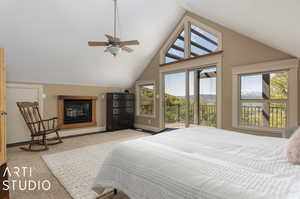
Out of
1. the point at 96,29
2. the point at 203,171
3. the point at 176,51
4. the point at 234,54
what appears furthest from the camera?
the point at 176,51

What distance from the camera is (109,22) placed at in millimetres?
3637

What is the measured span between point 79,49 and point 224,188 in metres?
4.18

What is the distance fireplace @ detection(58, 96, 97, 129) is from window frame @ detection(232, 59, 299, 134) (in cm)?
418

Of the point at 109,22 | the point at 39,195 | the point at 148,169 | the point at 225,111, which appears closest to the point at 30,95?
the point at 109,22

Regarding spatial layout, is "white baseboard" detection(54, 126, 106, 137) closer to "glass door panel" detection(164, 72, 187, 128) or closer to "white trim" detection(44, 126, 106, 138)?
"white trim" detection(44, 126, 106, 138)

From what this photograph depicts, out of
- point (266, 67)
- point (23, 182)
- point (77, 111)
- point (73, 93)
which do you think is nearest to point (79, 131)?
point (77, 111)

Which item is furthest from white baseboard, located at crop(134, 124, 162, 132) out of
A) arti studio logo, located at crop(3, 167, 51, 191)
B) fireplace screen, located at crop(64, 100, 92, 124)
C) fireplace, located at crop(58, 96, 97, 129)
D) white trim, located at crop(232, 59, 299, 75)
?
arti studio logo, located at crop(3, 167, 51, 191)

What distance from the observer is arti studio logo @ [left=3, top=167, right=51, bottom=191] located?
1856 millimetres

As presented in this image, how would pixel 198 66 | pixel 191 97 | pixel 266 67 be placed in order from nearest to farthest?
pixel 266 67
pixel 198 66
pixel 191 97

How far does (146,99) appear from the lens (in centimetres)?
570

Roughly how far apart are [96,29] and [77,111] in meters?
2.59

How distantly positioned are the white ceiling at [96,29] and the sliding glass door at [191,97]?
1.33 metres

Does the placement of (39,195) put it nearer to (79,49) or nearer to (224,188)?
(224,188)

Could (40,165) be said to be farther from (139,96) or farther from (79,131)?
(139,96)
